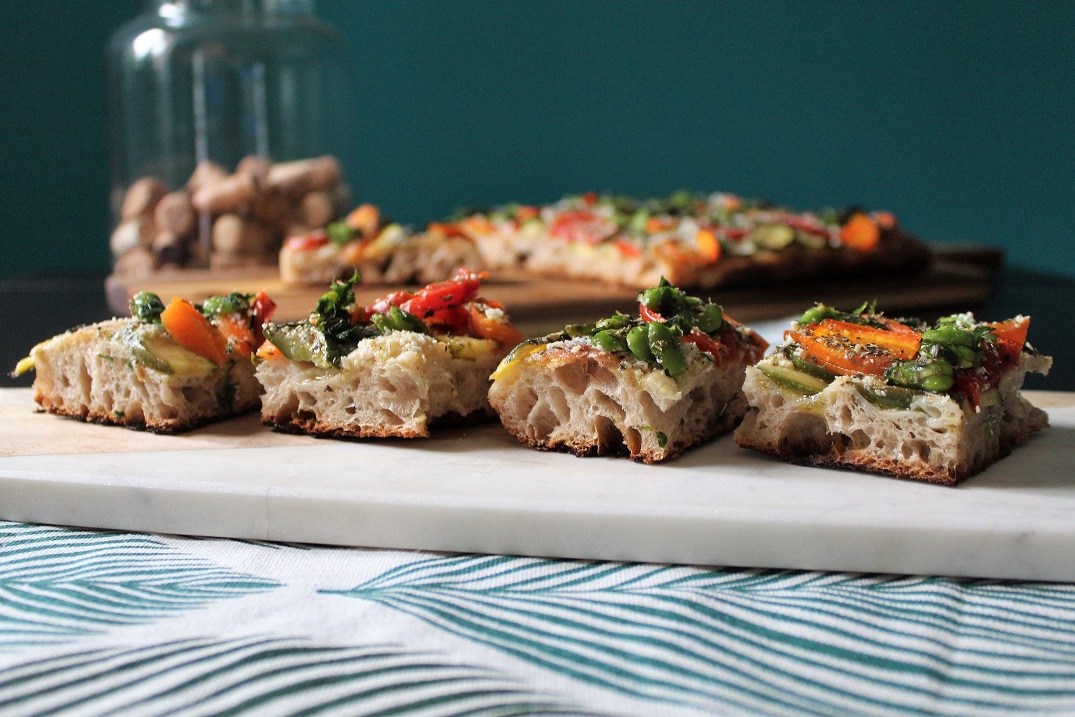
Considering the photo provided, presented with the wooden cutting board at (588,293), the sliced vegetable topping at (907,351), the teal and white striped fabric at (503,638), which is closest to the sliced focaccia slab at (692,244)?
the wooden cutting board at (588,293)

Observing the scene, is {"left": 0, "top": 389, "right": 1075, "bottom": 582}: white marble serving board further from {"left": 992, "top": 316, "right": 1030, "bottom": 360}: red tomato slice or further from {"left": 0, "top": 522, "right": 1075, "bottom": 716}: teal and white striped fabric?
{"left": 992, "top": 316, "right": 1030, "bottom": 360}: red tomato slice

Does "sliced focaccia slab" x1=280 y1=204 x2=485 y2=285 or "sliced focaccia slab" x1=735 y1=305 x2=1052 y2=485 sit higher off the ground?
"sliced focaccia slab" x1=280 y1=204 x2=485 y2=285

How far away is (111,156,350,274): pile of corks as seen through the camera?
7605 mm

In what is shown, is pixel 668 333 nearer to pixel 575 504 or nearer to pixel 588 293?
pixel 575 504

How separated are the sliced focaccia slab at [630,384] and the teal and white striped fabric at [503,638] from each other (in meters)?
0.61

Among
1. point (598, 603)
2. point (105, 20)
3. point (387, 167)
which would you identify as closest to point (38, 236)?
point (105, 20)

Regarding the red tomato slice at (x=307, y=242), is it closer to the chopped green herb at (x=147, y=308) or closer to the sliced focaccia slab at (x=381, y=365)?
the chopped green herb at (x=147, y=308)

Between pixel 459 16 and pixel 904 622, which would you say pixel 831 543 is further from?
pixel 459 16

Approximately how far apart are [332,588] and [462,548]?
0.39 m

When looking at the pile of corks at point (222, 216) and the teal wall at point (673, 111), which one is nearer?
the pile of corks at point (222, 216)

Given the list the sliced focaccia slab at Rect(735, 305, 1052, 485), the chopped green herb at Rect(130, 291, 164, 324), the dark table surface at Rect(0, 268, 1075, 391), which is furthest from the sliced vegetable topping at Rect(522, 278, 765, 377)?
the dark table surface at Rect(0, 268, 1075, 391)

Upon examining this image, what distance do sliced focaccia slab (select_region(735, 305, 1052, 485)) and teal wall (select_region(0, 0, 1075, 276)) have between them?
8.42 metres

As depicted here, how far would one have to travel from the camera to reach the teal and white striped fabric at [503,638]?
2.31 meters

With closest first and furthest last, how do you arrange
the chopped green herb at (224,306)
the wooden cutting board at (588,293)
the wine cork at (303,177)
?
the chopped green herb at (224,306) < the wooden cutting board at (588,293) < the wine cork at (303,177)
